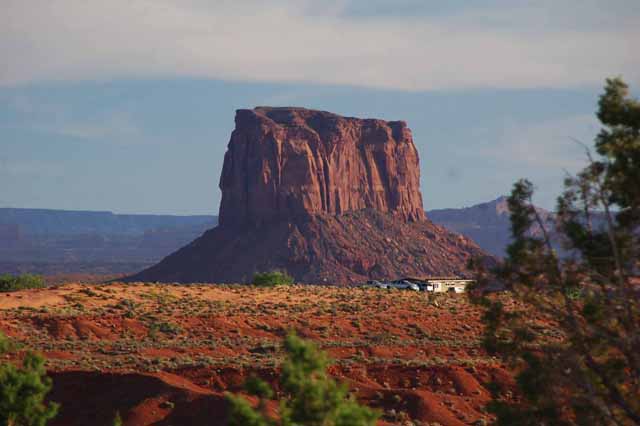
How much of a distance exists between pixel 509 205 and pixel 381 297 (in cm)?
5514

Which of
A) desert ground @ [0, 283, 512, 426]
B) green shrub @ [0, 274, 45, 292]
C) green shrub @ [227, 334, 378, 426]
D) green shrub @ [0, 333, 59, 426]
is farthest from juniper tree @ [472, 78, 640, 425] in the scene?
green shrub @ [0, 274, 45, 292]

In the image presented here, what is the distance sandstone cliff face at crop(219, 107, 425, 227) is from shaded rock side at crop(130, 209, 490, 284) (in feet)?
11.6

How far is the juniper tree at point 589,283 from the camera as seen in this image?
17.5 metres

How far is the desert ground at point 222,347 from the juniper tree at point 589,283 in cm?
348

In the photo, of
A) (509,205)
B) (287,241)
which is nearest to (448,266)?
(287,241)

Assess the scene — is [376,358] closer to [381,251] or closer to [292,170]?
[381,251]

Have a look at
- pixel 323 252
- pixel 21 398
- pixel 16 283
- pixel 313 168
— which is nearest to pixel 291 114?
pixel 313 168

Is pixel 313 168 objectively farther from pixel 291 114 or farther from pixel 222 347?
pixel 222 347

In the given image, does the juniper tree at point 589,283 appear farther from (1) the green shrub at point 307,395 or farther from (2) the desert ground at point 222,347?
(1) the green shrub at point 307,395

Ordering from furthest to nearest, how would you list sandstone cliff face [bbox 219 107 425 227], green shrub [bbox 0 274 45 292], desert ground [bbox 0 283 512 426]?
1. sandstone cliff face [bbox 219 107 425 227]
2. green shrub [bbox 0 274 45 292]
3. desert ground [bbox 0 283 512 426]

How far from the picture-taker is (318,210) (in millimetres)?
152500

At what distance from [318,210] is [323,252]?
13390mm

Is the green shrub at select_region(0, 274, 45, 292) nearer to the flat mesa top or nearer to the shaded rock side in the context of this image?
the shaded rock side

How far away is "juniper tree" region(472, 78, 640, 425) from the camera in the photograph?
17469mm
